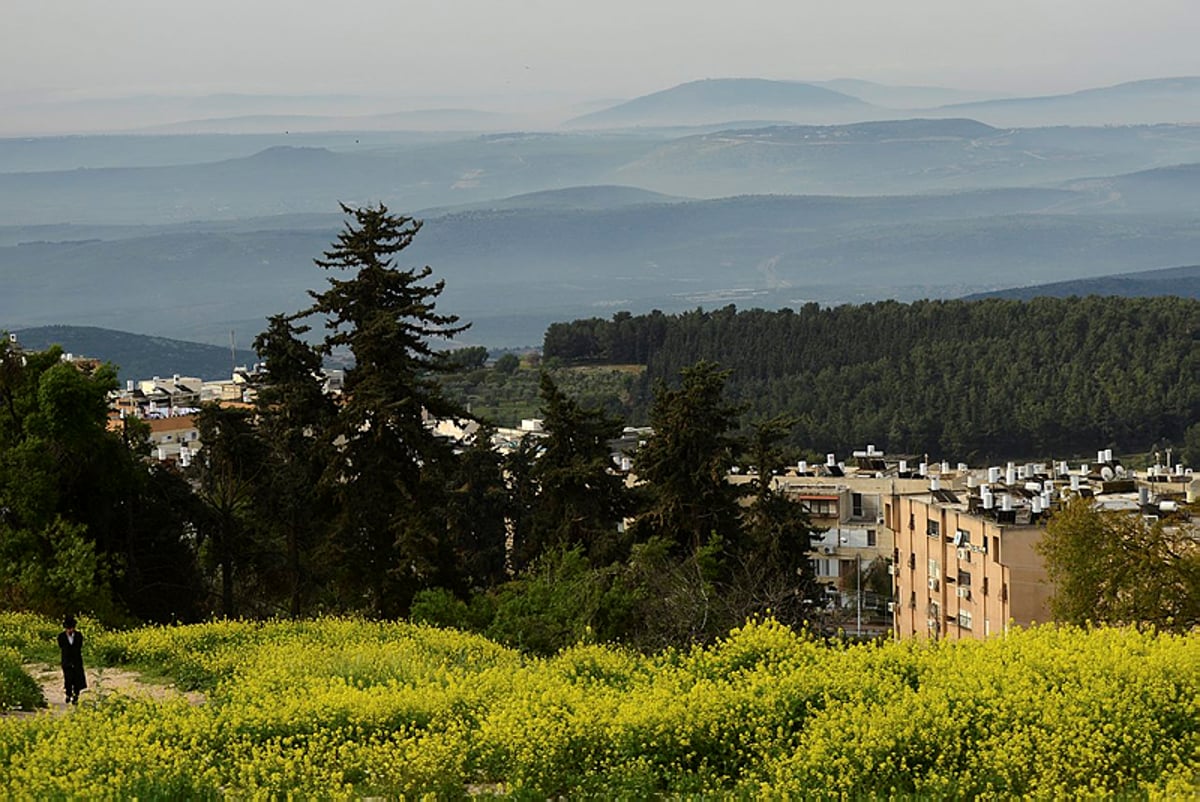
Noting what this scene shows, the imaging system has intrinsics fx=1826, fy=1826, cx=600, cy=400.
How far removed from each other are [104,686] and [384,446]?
13.9 m

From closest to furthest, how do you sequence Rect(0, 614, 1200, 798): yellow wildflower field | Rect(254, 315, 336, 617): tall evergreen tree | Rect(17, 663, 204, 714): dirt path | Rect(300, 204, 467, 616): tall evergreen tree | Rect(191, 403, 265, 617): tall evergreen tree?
1. Rect(0, 614, 1200, 798): yellow wildflower field
2. Rect(17, 663, 204, 714): dirt path
3. Rect(300, 204, 467, 616): tall evergreen tree
4. Rect(191, 403, 265, 617): tall evergreen tree
5. Rect(254, 315, 336, 617): tall evergreen tree

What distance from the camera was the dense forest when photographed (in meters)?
139

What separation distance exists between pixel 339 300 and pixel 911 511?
2845 cm

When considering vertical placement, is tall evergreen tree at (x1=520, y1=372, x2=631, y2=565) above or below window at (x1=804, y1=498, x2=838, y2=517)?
above

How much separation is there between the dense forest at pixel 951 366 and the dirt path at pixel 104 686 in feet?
386

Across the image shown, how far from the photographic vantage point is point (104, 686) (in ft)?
59.0

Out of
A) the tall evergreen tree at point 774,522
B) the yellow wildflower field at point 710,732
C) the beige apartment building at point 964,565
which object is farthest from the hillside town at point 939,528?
the yellow wildflower field at point 710,732

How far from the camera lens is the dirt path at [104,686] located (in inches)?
648

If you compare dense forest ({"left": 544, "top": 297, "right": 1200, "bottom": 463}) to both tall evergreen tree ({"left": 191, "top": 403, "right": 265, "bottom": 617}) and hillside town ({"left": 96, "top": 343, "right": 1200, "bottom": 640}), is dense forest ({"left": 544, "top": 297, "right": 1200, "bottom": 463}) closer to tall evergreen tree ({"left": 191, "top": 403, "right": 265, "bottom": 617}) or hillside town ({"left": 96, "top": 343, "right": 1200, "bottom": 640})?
hillside town ({"left": 96, "top": 343, "right": 1200, "bottom": 640})

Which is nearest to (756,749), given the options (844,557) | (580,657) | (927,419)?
(580,657)

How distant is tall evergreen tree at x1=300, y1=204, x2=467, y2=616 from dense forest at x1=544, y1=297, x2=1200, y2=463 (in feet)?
342

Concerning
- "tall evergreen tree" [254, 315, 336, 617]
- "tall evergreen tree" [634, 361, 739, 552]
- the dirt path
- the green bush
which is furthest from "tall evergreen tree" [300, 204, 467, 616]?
the green bush

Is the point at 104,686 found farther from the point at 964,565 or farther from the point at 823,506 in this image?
the point at 823,506

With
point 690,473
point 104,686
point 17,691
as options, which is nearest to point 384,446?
point 690,473
